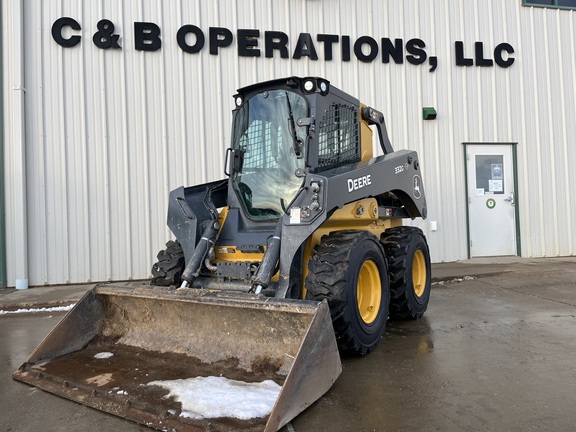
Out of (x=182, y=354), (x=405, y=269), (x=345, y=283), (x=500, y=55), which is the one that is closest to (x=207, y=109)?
(x=405, y=269)

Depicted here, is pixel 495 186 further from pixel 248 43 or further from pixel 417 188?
pixel 248 43

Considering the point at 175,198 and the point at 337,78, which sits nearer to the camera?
the point at 175,198

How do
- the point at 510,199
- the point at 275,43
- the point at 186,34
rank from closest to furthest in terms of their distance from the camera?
1. the point at 186,34
2. the point at 275,43
3. the point at 510,199

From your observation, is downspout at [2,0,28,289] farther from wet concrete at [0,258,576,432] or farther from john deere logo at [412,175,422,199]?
john deere logo at [412,175,422,199]

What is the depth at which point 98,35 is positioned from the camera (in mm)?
8445

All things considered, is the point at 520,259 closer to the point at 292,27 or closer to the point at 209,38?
the point at 292,27

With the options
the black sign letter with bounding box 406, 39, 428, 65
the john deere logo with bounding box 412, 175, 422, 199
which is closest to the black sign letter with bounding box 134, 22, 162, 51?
the black sign letter with bounding box 406, 39, 428, 65

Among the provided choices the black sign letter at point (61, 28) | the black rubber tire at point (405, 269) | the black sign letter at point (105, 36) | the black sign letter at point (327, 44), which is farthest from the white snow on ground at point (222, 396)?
the black sign letter at point (327, 44)

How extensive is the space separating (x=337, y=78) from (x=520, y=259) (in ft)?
18.8

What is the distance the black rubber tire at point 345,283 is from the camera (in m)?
3.42

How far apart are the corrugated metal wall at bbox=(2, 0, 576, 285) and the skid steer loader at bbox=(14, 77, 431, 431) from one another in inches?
164

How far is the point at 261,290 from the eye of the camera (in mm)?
3494

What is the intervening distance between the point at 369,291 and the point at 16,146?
7.13 meters

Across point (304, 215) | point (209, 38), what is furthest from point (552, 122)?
point (304, 215)
